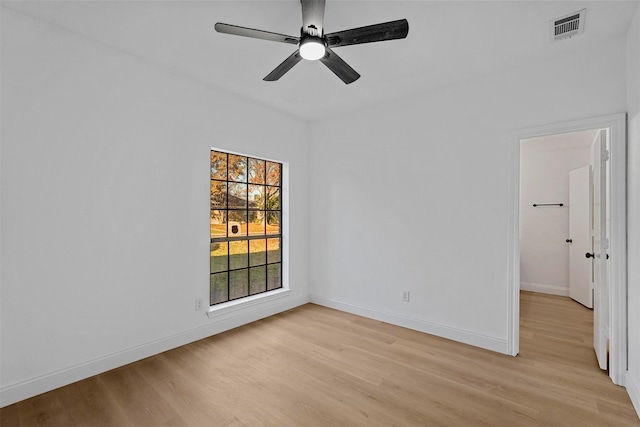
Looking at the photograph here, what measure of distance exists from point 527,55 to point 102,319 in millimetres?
4298

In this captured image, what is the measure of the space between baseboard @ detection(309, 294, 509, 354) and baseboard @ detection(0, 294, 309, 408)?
0.82 meters

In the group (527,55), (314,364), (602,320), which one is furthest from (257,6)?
(602,320)

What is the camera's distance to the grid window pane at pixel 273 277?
4.25 m

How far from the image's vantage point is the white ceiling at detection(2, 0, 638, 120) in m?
2.14

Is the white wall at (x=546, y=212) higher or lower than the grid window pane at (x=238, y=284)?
higher

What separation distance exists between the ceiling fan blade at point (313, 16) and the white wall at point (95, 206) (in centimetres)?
176

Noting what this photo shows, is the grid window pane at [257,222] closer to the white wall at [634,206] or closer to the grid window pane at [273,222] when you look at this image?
the grid window pane at [273,222]

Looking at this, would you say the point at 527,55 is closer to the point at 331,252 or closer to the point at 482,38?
the point at 482,38

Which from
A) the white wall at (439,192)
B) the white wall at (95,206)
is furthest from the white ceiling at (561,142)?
the white wall at (95,206)

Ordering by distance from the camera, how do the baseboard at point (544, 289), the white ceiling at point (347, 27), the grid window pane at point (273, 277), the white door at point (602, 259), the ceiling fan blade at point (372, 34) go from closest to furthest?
the ceiling fan blade at point (372, 34) < the white ceiling at point (347, 27) < the white door at point (602, 259) < the grid window pane at point (273, 277) < the baseboard at point (544, 289)

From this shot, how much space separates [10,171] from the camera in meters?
2.18

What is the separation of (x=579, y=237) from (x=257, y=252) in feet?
15.3

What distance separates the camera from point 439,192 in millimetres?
3404

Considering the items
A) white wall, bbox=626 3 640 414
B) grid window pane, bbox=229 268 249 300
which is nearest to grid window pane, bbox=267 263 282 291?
grid window pane, bbox=229 268 249 300
